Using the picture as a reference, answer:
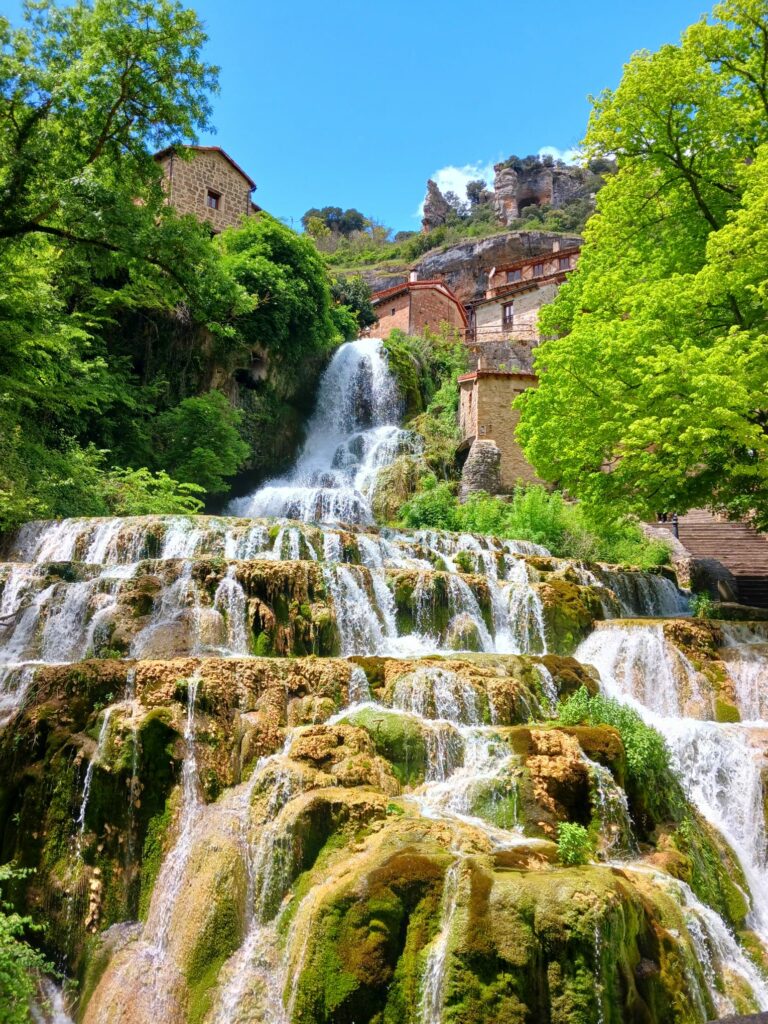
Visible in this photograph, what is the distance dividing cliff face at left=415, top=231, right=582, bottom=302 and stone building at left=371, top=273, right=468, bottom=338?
623 inches

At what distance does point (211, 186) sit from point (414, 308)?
518 inches

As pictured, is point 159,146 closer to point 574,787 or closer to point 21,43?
point 21,43

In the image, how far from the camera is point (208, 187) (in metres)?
30.0

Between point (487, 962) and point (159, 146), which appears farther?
point (159, 146)

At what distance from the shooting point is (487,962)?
439 cm

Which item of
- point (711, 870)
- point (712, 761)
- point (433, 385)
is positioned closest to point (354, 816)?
point (711, 870)

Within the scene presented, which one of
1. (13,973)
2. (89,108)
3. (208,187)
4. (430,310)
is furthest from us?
(430,310)

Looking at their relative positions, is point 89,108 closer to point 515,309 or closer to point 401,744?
point 401,744

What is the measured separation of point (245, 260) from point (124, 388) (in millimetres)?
7207

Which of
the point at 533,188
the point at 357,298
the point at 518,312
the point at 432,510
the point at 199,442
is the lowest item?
the point at 432,510

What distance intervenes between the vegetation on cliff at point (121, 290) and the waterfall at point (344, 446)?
5.98ft

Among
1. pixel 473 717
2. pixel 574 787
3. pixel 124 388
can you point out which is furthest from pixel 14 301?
pixel 574 787

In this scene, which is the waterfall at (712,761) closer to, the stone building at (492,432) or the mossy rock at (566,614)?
the mossy rock at (566,614)

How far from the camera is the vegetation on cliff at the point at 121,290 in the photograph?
10297 millimetres
